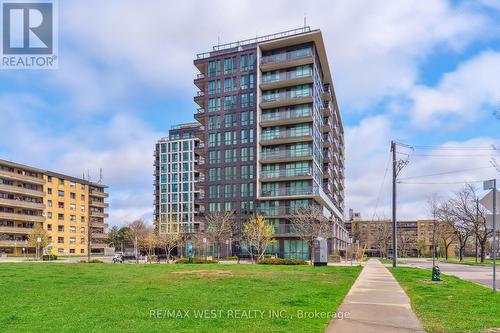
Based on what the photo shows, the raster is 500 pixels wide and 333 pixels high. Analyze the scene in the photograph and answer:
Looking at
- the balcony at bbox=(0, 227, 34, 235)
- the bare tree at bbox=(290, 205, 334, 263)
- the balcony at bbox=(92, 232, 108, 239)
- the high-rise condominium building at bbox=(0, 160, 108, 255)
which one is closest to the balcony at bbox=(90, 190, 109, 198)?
the high-rise condominium building at bbox=(0, 160, 108, 255)

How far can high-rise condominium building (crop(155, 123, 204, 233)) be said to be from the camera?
133m

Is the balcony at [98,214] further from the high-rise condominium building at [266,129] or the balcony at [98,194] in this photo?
the high-rise condominium building at [266,129]

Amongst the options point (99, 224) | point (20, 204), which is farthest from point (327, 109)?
point (99, 224)

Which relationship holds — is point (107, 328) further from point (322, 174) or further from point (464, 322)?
point (322, 174)

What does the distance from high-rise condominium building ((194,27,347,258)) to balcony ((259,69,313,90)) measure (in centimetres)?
16

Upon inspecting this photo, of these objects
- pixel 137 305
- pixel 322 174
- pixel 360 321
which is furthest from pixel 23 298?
pixel 322 174

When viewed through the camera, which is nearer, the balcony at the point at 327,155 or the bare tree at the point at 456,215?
the bare tree at the point at 456,215

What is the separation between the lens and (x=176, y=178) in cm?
13538

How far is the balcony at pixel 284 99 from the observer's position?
228 ft

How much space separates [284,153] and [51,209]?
61.6 metres

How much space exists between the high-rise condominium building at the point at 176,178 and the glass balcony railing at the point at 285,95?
6214 centimetres

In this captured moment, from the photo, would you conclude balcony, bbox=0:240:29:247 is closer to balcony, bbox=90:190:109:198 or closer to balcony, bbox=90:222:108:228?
balcony, bbox=90:222:108:228

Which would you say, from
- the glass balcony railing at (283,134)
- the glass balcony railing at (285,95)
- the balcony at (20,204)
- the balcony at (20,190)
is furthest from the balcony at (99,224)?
the glass balcony railing at (285,95)

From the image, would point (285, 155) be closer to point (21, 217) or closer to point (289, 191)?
point (289, 191)
